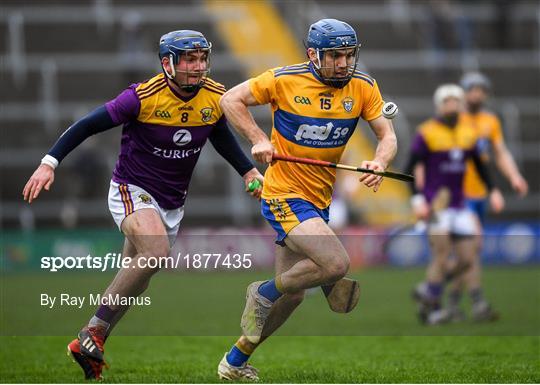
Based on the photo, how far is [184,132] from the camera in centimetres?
842

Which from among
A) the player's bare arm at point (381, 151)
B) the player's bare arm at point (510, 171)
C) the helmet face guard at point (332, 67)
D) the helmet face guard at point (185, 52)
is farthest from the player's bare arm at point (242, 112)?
the player's bare arm at point (510, 171)

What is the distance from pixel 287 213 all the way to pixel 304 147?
0.49 metres

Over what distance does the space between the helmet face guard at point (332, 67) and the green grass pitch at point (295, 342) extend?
6.72 feet

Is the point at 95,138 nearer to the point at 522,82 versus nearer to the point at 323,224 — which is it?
the point at 522,82

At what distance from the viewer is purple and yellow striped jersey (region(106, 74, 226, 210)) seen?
8289 millimetres

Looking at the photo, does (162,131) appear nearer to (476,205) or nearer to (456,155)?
(456,155)

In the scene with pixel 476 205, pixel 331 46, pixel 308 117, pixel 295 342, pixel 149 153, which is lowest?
pixel 295 342

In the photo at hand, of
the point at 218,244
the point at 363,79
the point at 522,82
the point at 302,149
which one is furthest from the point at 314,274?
the point at 522,82

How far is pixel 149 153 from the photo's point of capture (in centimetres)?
845

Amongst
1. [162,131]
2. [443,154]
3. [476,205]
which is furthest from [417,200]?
[162,131]

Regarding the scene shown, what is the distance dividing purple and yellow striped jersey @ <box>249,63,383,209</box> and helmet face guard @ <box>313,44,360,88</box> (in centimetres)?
7

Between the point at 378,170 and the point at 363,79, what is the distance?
0.78m

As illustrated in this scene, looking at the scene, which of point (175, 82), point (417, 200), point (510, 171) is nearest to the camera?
point (175, 82)

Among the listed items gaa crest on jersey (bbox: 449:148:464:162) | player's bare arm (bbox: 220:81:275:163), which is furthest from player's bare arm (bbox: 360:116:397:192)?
gaa crest on jersey (bbox: 449:148:464:162)
